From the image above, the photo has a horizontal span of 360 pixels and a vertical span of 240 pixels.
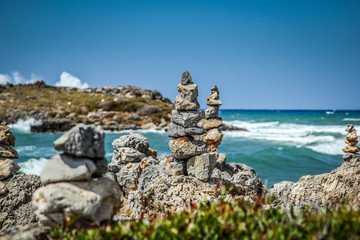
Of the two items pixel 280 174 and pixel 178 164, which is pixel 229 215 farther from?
pixel 280 174

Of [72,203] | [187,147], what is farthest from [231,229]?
[187,147]

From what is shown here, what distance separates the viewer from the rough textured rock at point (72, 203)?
4.34 m

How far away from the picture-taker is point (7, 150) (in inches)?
324

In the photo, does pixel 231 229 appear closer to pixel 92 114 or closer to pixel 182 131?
pixel 182 131

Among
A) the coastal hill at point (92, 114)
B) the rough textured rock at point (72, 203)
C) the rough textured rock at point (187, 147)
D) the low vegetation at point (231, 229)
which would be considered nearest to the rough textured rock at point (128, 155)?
the rough textured rock at point (187, 147)

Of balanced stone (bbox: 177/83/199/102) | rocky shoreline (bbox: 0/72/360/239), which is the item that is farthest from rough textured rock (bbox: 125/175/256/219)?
balanced stone (bbox: 177/83/199/102)

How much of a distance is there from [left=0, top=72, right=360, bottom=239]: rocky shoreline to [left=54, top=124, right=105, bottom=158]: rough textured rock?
0.02 metres

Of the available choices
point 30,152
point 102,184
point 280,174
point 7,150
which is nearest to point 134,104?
point 30,152

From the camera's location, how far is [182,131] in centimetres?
801

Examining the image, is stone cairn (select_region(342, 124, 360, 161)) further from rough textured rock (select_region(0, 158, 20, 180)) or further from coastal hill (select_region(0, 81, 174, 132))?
coastal hill (select_region(0, 81, 174, 132))

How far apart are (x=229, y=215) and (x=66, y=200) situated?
9.13 feet

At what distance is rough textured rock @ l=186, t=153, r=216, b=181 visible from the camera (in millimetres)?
7918

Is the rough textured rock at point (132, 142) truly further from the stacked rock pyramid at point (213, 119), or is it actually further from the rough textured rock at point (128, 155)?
the stacked rock pyramid at point (213, 119)

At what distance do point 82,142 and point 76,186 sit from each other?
825mm
